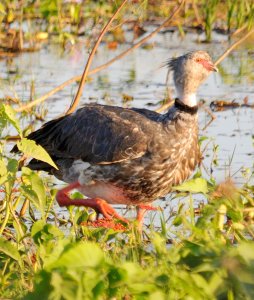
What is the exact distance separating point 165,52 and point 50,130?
418 cm

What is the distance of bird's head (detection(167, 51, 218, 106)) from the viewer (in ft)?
19.8

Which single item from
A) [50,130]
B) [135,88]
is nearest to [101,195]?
[50,130]

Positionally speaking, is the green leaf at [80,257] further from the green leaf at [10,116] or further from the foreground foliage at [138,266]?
the green leaf at [10,116]

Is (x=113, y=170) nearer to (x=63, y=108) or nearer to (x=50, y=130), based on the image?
(x=50, y=130)

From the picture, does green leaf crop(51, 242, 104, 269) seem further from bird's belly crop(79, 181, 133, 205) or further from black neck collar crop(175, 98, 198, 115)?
black neck collar crop(175, 98, 198, 115)

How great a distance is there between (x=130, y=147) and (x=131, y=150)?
0.02m

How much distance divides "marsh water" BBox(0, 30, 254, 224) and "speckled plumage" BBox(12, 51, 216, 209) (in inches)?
22.9

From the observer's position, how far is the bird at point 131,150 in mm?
5789

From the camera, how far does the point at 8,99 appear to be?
7.99 metres

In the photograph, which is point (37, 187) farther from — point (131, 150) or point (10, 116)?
point (131, 150)

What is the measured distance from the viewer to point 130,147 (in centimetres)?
585

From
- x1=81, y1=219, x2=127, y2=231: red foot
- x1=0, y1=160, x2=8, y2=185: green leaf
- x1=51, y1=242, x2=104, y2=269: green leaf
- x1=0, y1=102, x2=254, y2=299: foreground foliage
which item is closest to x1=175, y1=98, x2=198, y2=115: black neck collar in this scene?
x1=81, y1=219, x2=127, y2=231: red foot

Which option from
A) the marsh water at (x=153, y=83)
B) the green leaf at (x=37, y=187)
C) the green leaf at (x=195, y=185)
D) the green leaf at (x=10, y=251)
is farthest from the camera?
the marsh water at (x=153, y=83)

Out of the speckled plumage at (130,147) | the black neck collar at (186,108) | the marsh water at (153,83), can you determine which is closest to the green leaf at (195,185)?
the speckled plumage at (130,147)
